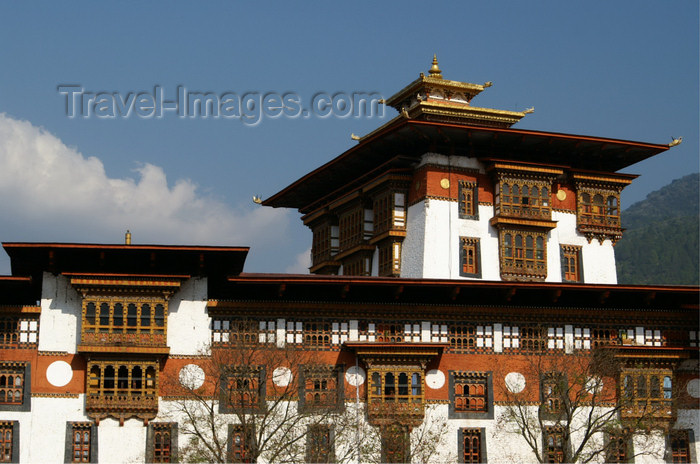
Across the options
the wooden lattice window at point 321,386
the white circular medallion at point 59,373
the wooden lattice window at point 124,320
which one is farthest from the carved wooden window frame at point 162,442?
the wooden lattice window at point 321,386

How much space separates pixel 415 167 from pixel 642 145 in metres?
10.5

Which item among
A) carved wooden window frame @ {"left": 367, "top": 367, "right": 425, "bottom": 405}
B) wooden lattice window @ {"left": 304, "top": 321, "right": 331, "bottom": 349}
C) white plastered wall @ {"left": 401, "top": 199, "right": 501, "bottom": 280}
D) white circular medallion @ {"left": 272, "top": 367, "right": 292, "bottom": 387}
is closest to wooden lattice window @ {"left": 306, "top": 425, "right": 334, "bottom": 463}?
white circular medallion @ {"left": 272, "top": 367, "right": 292, "bottom": 387}

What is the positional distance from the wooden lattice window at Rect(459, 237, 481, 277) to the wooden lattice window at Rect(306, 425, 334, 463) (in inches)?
510

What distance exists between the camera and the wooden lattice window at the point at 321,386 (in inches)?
1623

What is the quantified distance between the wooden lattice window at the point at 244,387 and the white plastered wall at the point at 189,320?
1634 millimetres

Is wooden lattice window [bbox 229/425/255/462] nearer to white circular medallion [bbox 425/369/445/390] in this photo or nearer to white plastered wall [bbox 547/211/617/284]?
white circular medallion [bbox 425/369/445/390]

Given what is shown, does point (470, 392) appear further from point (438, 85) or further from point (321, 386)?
point (438, 85)

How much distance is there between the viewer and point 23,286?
40281 mm

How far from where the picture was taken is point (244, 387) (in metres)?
40.4

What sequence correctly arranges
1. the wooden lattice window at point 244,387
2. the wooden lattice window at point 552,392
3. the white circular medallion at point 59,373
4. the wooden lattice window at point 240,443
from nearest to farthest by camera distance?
the wooden lattice window at point 240,443
the wooden lattice window at point 244,387
the white circular medallion at point 59,373
the wooden lattice window at point 552,392

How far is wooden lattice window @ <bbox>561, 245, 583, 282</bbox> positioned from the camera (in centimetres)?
5262

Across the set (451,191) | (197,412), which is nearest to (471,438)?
(197,412)

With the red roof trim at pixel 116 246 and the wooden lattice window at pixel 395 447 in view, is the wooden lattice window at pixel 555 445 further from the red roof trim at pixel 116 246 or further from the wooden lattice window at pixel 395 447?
the red roof trim at pixel 116 246

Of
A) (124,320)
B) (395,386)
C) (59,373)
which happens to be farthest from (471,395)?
(59,373)
